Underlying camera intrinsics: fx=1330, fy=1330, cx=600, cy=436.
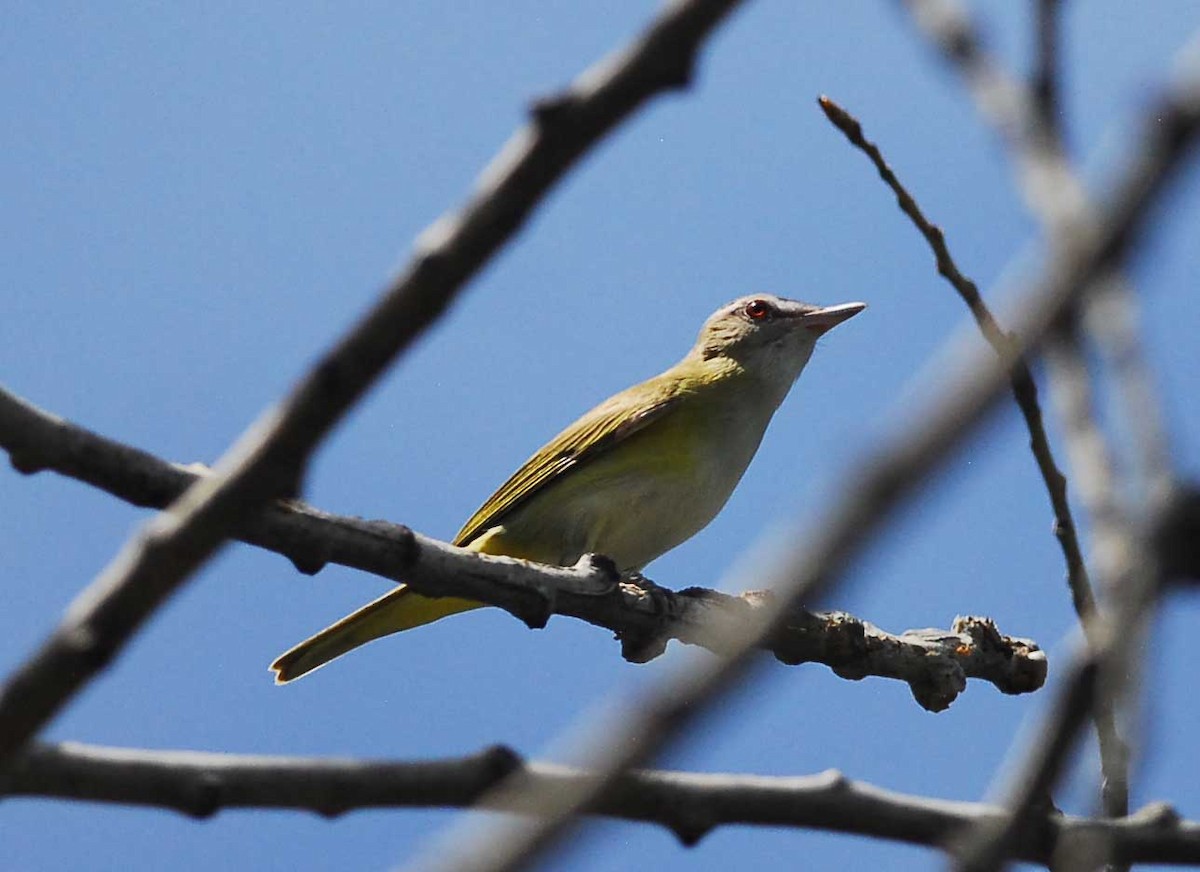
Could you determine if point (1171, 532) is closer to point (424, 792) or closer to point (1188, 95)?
point (1188, 95)

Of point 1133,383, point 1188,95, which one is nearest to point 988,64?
point 1133,383

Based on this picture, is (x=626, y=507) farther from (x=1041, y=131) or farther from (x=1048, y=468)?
(x=1041, y=131)

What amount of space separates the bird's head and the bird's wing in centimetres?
88

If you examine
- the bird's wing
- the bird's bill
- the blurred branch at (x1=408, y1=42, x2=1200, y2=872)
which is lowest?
the blurred branch at (x1=408, y1=42, x2=1200, y2=872)

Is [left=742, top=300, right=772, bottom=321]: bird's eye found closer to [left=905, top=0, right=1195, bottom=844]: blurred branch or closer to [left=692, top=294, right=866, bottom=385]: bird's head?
[left=692, top=294, right=866, bottom=385]: bird's head

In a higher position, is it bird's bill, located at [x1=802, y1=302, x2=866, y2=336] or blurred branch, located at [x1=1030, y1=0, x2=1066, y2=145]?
bird's bill, located at [x1=802, y1=302, x2=866, y2=336]

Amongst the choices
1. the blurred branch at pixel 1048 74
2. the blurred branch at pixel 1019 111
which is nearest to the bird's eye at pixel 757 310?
the blurred branch at pixel 1019 111

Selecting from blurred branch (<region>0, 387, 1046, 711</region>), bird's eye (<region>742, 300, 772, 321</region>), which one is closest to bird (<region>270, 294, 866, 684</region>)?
bird's eye (<region>742, 300, 772, 321</region>)

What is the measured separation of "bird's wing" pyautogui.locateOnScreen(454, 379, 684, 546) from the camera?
7395mm

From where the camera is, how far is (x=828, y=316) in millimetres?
8836

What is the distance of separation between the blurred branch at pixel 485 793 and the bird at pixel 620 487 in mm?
4488

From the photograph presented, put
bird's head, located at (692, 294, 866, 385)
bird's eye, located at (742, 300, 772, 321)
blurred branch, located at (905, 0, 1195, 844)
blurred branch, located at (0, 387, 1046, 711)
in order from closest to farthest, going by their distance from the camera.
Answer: blurred branch, located at (905, 0, 1195, 844) → blurred branch, located at (0, 387, 1046, 711) → bird's head, located at (692, 294, 866, 385) → bird's eye, located at (742, 300, 772, 321)

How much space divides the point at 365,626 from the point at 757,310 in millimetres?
3828

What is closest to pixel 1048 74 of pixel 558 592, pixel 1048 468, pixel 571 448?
pixel 1048 468
